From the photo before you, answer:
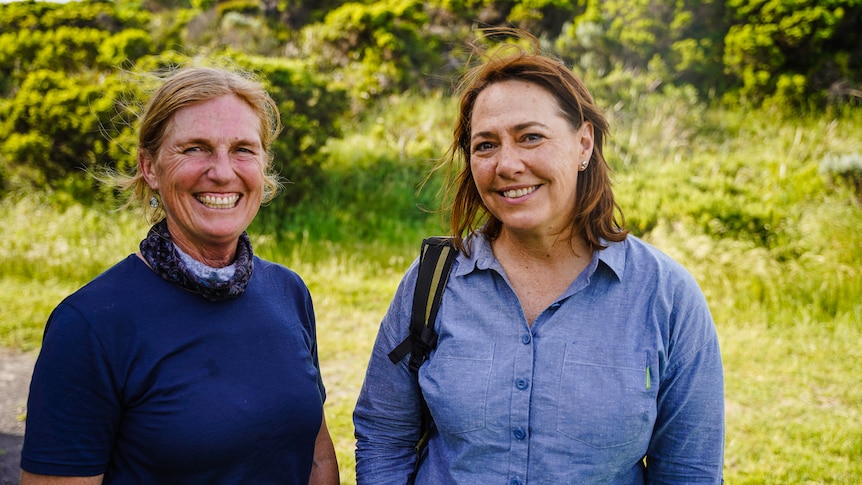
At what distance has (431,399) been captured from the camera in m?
2.04

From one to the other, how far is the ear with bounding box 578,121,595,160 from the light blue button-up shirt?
1.04ft

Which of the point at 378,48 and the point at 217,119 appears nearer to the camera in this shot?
the point at 217,119

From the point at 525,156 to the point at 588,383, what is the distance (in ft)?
2.27

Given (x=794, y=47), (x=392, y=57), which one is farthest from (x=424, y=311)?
(x=392, y=57)

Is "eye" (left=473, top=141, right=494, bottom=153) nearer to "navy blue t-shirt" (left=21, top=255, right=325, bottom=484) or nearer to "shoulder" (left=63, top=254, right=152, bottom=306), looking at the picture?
"navy blue t-shirt" (left=21, top=255, right=325, bottom=484)

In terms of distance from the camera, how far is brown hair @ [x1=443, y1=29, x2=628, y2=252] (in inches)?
81.6

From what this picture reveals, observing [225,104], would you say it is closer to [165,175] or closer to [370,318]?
[165,175]

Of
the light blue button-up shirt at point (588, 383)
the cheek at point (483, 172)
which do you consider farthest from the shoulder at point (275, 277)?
the cheek at point (483, 172)

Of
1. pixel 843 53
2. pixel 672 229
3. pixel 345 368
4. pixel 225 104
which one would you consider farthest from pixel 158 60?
pixel 843 53

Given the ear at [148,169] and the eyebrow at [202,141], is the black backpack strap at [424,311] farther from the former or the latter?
the ear at [148,169]

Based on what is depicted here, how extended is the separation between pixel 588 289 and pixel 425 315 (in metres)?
0.51

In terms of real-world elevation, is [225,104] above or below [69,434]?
above

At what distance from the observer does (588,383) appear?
1908 millimetres

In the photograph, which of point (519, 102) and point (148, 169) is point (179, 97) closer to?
point (148, 169)
